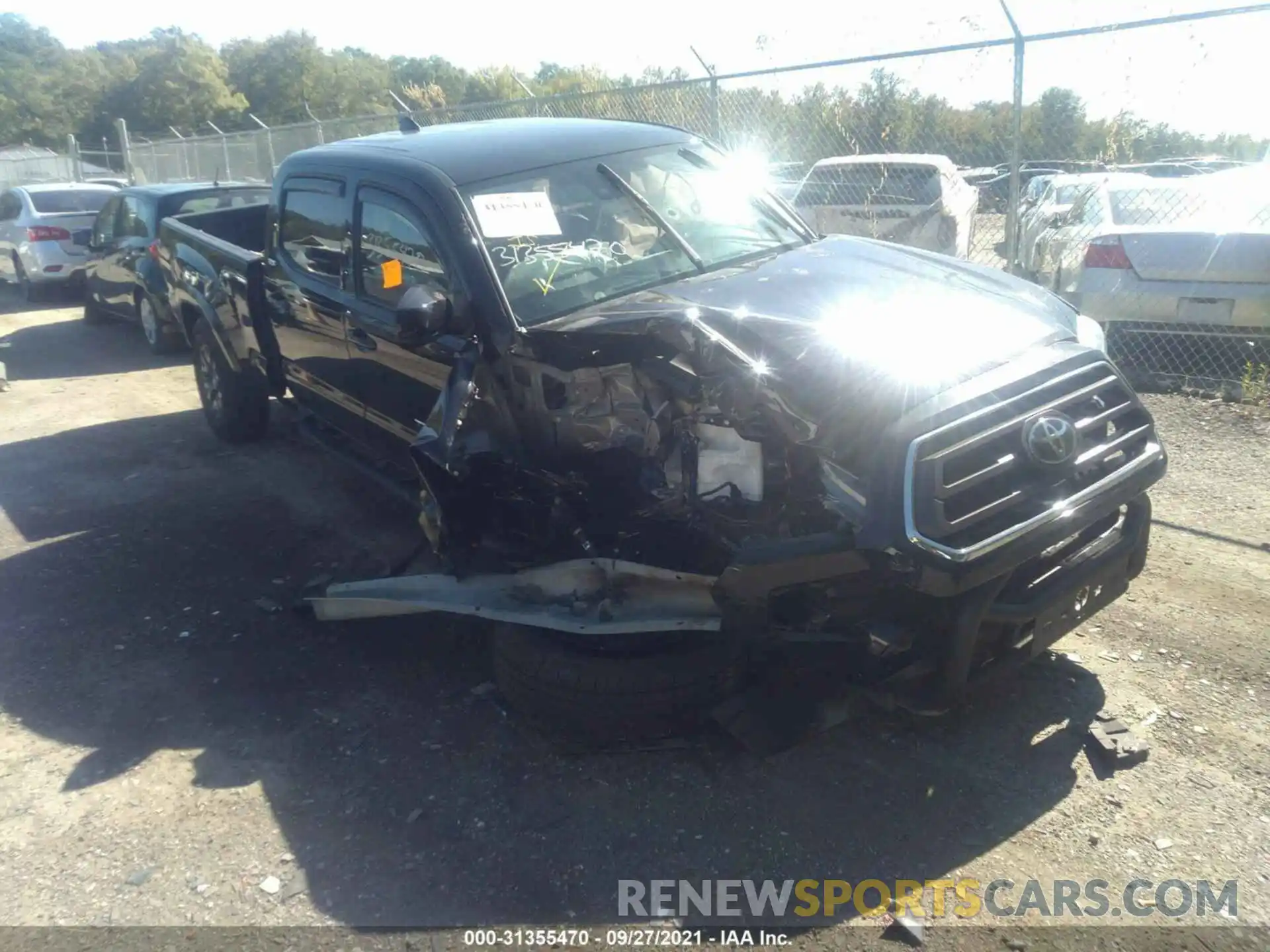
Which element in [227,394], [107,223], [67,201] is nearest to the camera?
[227,394]

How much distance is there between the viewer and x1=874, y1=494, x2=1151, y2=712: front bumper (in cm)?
309

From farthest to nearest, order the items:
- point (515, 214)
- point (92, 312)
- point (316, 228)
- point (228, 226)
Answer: point (92, 312), point (228, 226), point (316, 228), point (515, 214)

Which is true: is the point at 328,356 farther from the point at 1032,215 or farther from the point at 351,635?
the point at 1032,215

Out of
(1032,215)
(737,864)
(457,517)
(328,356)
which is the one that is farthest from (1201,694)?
(1032,215)

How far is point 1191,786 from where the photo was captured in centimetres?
330

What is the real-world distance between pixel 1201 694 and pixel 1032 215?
5.67m

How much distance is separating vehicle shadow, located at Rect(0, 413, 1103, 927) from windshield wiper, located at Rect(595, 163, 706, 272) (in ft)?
6.37

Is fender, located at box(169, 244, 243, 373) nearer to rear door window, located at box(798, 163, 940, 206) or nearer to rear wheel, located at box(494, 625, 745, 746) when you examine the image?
rear wheel, located at box(494, 625, 745, 746)

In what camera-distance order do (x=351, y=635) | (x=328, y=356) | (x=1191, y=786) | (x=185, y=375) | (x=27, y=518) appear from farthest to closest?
(x=185, y=375) → (x=27, y=518) → (x=328, y=356) → (x=351, y=635) → (x=1191, y=786)

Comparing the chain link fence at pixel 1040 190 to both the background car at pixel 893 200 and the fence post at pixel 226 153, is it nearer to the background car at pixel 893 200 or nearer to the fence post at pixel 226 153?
the background car at pixel 893 200

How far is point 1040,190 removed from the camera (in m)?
9.73

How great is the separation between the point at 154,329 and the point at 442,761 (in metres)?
8.46

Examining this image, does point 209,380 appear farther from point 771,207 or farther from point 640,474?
point 640,474

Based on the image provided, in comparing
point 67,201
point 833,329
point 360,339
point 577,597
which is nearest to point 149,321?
point 67,201
